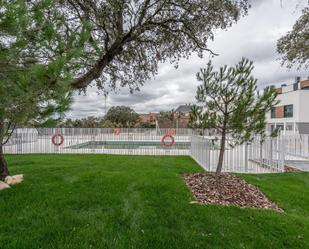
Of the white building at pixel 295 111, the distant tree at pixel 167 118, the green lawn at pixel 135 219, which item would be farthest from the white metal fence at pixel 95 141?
the distant tree at pixel 167 118

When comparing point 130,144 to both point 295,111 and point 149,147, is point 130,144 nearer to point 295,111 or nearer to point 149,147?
point 149,147

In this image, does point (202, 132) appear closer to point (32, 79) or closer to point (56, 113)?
point (56, 113)

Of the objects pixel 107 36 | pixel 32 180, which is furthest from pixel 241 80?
pixel 32 180

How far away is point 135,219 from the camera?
11.2 ft

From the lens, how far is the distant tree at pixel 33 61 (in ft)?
8.49

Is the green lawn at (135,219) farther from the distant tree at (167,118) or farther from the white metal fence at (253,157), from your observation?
the distant tree at (167,118)

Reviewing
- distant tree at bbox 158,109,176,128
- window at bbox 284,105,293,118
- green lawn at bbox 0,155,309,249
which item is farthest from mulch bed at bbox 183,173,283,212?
distant tree at bbox 158,109,176,128

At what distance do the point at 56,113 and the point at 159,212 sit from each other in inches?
86.5

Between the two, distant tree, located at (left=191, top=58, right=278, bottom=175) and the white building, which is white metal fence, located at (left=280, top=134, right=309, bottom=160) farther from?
the white building

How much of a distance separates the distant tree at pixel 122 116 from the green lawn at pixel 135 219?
4157 cm

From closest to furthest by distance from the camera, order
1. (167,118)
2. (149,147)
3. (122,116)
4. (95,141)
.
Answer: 1. (149,147)
2. (95,141)
3. (167,118)
4. (122,116)

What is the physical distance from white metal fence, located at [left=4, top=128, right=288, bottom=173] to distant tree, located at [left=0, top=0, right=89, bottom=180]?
162 inches

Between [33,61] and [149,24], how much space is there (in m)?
3.77

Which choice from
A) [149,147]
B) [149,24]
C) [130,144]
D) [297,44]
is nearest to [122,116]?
[130,144]
